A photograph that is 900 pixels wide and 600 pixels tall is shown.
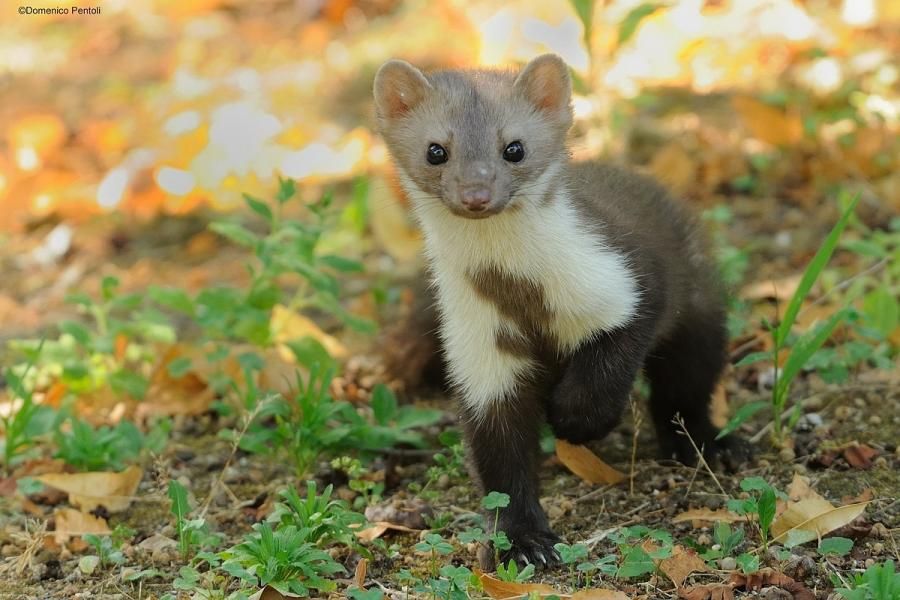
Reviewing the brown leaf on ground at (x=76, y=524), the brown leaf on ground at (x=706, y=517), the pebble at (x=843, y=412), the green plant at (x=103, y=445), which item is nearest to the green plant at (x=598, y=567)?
the brown leaf on ground at (x=706, y=517)

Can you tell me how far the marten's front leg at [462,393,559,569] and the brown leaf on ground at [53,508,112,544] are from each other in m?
1.34

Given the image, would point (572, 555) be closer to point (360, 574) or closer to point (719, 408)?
point (360, 574)

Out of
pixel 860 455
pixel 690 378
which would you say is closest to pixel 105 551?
pixel 690 378

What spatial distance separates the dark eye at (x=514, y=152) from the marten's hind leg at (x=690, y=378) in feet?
3.35

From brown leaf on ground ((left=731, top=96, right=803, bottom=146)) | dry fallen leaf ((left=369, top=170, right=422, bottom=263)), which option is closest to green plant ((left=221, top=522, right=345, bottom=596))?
dry fallen leaf ((left=369, top=170, right=422, bottom=263))

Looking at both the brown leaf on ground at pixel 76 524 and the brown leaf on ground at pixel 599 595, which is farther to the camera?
the brown leaf on ground at pixel 76 524

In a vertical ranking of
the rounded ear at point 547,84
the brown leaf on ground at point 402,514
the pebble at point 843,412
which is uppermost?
the rounded ear at point 547,84

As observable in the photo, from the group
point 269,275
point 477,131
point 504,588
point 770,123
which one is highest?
point 477,131

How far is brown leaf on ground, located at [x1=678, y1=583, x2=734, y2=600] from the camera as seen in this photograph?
331 centimetres

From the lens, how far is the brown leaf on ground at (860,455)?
416 centimetres

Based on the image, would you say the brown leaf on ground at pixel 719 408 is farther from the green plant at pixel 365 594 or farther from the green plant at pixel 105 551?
the green plant at pixel 105 551

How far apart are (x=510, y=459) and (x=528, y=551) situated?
321 millimetres

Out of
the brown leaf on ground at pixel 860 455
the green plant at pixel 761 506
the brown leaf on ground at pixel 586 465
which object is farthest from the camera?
the brown leaf on ground at pixel 586 465

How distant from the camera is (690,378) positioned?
4566 mm
